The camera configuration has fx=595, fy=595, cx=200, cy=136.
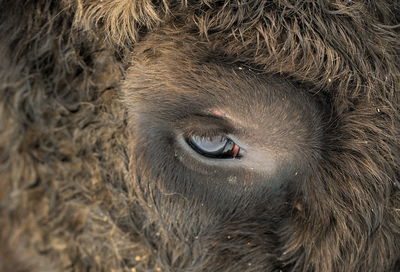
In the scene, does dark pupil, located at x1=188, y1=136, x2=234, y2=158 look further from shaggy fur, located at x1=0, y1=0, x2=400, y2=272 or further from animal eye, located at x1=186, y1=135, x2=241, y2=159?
→ shaggy fur, located at x1=0, y1=0, x2=400, y2=272

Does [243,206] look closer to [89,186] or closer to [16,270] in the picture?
[89,186]

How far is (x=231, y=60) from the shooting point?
250 cm

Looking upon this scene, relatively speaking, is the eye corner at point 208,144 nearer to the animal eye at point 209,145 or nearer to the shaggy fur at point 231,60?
the animal eye at point 209,145

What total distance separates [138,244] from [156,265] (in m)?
0.12

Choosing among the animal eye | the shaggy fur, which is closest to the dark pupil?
the animal eye

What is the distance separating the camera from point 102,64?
2.56m

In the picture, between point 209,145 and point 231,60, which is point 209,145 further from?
point 231,60

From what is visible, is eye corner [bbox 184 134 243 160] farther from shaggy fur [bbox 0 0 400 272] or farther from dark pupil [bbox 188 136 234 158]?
shaggy fur [bbox 0 0 400 272]

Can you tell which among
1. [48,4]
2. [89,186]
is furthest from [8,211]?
[48,4]

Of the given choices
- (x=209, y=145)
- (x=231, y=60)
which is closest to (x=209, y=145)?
(x=209, y=145)

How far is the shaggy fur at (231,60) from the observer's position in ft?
8.03

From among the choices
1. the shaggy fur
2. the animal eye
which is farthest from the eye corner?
the shaggy fur

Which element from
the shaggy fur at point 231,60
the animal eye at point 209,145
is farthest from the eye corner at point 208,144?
the shaggy fur at point 231,60

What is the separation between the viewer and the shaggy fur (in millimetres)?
2447
